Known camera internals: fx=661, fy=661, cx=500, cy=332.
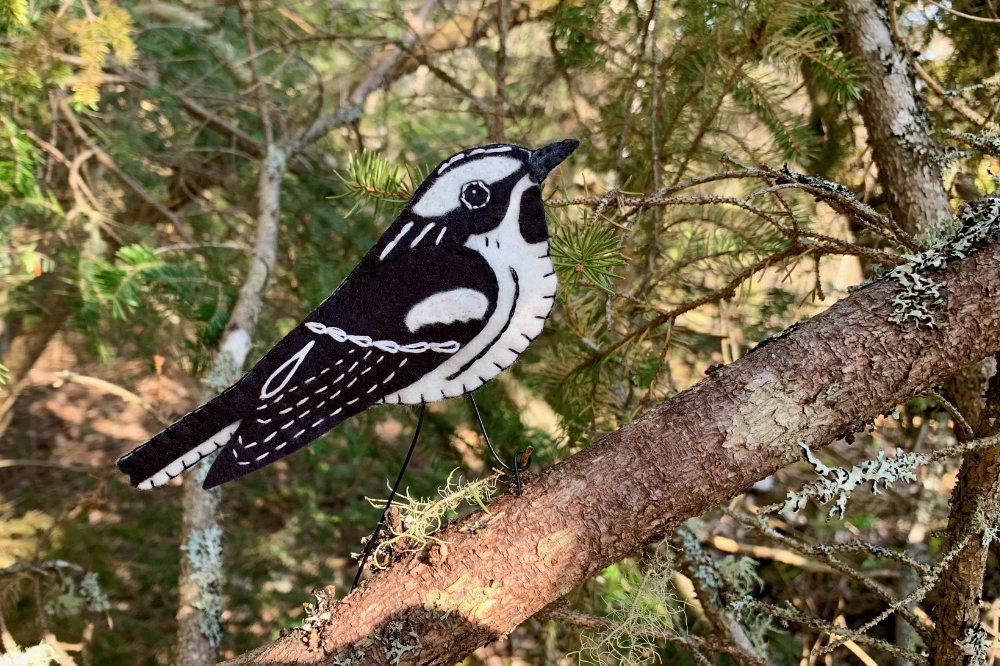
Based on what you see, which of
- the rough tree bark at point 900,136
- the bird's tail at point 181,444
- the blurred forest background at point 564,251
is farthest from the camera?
the rough tree bark at point 900,136

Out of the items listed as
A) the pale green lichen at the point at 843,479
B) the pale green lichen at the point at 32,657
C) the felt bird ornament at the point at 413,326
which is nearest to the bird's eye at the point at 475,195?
the felt bird ornament at the point at 413,326

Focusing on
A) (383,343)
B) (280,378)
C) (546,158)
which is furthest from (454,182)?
(280,378)

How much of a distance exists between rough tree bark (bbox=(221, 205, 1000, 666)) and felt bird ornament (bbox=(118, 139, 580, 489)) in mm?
266

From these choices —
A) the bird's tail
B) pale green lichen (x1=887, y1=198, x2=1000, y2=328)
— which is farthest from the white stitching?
pale green lichen (x1=887, y1=198, x2=1000, y2=328)

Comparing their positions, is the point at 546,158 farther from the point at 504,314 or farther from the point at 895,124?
the point at 895,124

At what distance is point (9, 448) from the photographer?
330 cm

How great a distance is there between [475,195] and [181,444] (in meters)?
0.62

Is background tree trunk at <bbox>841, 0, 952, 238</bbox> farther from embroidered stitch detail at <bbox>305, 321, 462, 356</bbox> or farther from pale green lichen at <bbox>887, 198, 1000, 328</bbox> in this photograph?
embroidered stitch detail at <bbox>305, 321, 462, 356</bbox>

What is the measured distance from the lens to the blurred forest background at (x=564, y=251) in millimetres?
1272

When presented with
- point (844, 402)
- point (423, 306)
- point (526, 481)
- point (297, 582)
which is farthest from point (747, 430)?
point (297, 582)

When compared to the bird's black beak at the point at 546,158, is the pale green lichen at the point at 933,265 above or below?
below

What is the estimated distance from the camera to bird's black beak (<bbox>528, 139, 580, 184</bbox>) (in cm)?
109

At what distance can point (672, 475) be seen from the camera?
1.02m

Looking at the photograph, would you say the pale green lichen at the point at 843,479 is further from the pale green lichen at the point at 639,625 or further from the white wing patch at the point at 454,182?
the white wing patch at the point at 454,182
